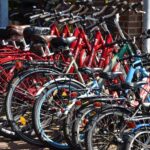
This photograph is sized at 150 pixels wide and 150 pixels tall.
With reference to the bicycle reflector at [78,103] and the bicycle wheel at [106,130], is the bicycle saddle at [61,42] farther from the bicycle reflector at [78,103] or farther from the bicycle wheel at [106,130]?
the bicycle wheel at [106,130]

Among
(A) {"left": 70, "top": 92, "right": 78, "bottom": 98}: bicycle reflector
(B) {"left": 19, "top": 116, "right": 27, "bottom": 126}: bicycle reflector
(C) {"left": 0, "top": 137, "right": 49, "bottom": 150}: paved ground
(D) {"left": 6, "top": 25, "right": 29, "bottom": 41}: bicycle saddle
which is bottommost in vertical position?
(C) {"left": 0, "top": 137, "right": 49, "bottom": 150}: paved ground

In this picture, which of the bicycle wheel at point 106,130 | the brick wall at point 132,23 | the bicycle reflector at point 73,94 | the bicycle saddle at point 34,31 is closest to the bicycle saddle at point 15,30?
the bicycle saddle at point 34,31

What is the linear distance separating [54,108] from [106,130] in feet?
2.69

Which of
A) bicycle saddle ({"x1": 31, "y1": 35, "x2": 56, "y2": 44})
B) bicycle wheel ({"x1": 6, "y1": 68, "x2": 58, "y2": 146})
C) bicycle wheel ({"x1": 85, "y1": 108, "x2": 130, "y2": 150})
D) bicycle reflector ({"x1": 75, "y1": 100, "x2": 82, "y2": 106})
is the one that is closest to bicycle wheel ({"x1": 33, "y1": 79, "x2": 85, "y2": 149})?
bicycle wheel ({"x1": 6, "y1": 68, "x2": 58, "y2": 146})

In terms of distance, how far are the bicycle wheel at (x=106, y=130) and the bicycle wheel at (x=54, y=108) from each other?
595mm

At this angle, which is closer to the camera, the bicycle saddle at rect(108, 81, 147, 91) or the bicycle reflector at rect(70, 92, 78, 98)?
the bicycle saddle at rect(108, 81, 147, 91)

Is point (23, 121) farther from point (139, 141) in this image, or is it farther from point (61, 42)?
point (139, 141)

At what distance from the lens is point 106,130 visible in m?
4.62

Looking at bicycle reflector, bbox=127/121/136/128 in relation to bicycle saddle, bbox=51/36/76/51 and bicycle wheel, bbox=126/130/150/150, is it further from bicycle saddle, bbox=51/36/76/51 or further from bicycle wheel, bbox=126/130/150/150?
bicycle saddle, bbox=51/36/76/51

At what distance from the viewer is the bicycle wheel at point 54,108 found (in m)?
5.15

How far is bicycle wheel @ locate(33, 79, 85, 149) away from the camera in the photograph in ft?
16.9

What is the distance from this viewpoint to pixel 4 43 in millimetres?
6551

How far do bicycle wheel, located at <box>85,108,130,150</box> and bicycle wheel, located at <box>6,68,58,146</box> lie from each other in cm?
92

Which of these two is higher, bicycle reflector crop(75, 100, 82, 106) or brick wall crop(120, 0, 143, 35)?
bicycle reflector crop(75, 100, 82, 106)
